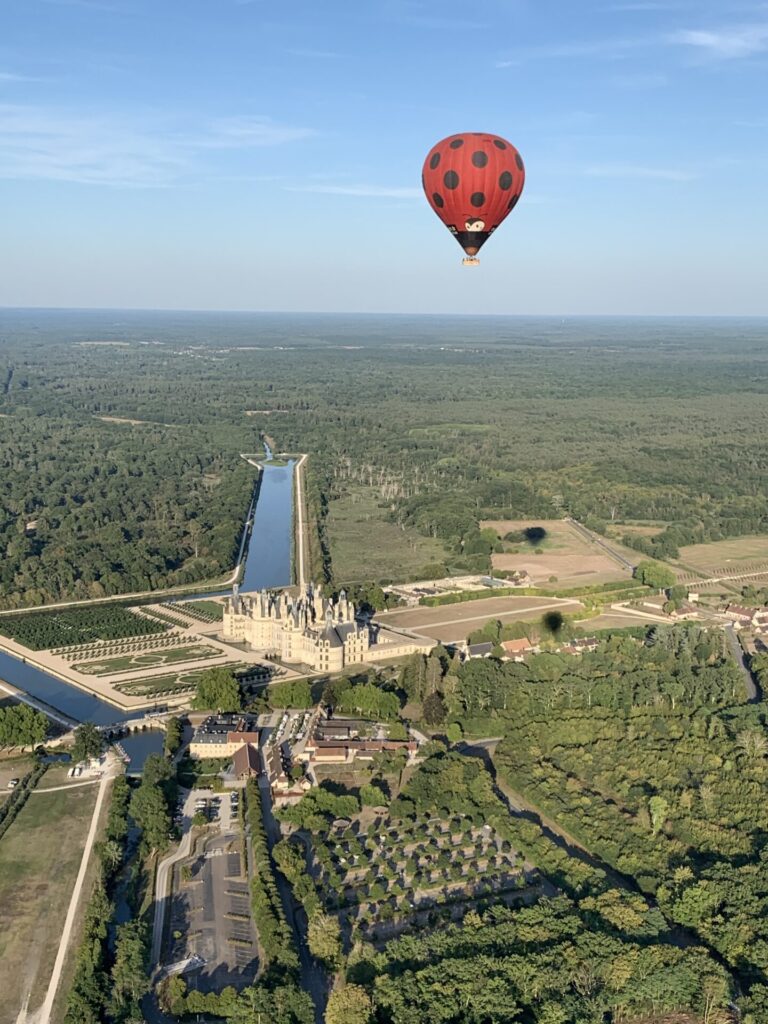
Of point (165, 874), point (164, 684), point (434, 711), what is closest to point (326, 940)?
point (165, 874)

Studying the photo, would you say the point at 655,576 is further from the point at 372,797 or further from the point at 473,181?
the point at 473,181

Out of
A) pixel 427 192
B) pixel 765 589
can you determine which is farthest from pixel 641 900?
pixel 765 589

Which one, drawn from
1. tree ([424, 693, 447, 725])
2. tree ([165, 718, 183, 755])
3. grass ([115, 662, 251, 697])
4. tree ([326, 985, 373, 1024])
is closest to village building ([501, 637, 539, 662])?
tree ([424, 693, 447, 725])

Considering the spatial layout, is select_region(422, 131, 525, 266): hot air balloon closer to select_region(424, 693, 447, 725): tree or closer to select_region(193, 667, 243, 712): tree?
select_region(424, 693, 447, 725): tree

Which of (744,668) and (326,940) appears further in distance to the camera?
(744,668)

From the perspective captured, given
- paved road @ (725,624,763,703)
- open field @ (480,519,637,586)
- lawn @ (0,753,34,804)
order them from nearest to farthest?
lawn @ (0,753,34,804) → paved road @ (725,624,763,703) → open field @ (480,519,637,586)

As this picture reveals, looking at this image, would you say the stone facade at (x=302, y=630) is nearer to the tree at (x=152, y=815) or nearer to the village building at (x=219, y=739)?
the village building at (x=219, y=739)

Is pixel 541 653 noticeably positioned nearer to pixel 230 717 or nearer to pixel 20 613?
pixel 230 717
